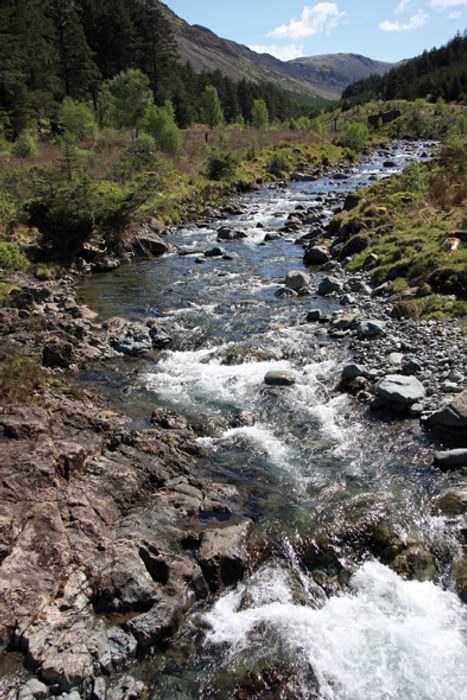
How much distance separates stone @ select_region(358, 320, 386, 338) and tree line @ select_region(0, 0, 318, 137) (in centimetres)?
4168

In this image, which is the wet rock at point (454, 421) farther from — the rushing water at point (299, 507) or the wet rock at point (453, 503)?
the wet rock at point (453, 503)

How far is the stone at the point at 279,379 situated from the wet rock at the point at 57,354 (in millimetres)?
5807

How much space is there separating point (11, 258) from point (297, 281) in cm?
1259

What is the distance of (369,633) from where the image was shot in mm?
7059

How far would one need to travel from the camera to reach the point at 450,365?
497 inches

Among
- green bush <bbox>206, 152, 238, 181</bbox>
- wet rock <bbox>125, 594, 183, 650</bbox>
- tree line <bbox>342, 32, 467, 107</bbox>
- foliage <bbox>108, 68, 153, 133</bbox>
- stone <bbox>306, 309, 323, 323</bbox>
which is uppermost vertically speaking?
tree line <bbox>342, 32, 467, 107</bbox>

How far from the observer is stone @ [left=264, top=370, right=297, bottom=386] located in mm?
13555

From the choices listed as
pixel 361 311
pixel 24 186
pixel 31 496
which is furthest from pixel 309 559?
pixel 24 186

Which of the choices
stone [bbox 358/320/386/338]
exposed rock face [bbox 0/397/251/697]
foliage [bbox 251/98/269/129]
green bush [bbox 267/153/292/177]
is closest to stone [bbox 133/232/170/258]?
stone [bbox 358/320/386/338]

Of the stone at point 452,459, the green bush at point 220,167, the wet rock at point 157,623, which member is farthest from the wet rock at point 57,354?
the green bush at point 220,167

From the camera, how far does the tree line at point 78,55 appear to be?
1839 inches

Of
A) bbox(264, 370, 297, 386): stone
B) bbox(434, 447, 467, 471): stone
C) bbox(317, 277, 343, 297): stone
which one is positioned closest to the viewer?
bbox(434, 447, 467, 471): stone

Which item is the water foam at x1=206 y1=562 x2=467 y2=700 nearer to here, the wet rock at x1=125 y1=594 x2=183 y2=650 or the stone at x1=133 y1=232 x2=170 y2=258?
the wet rock at x1=125 y1=594 x2=183 y2=650

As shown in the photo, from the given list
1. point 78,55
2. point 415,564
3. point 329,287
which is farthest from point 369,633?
point 78,55
